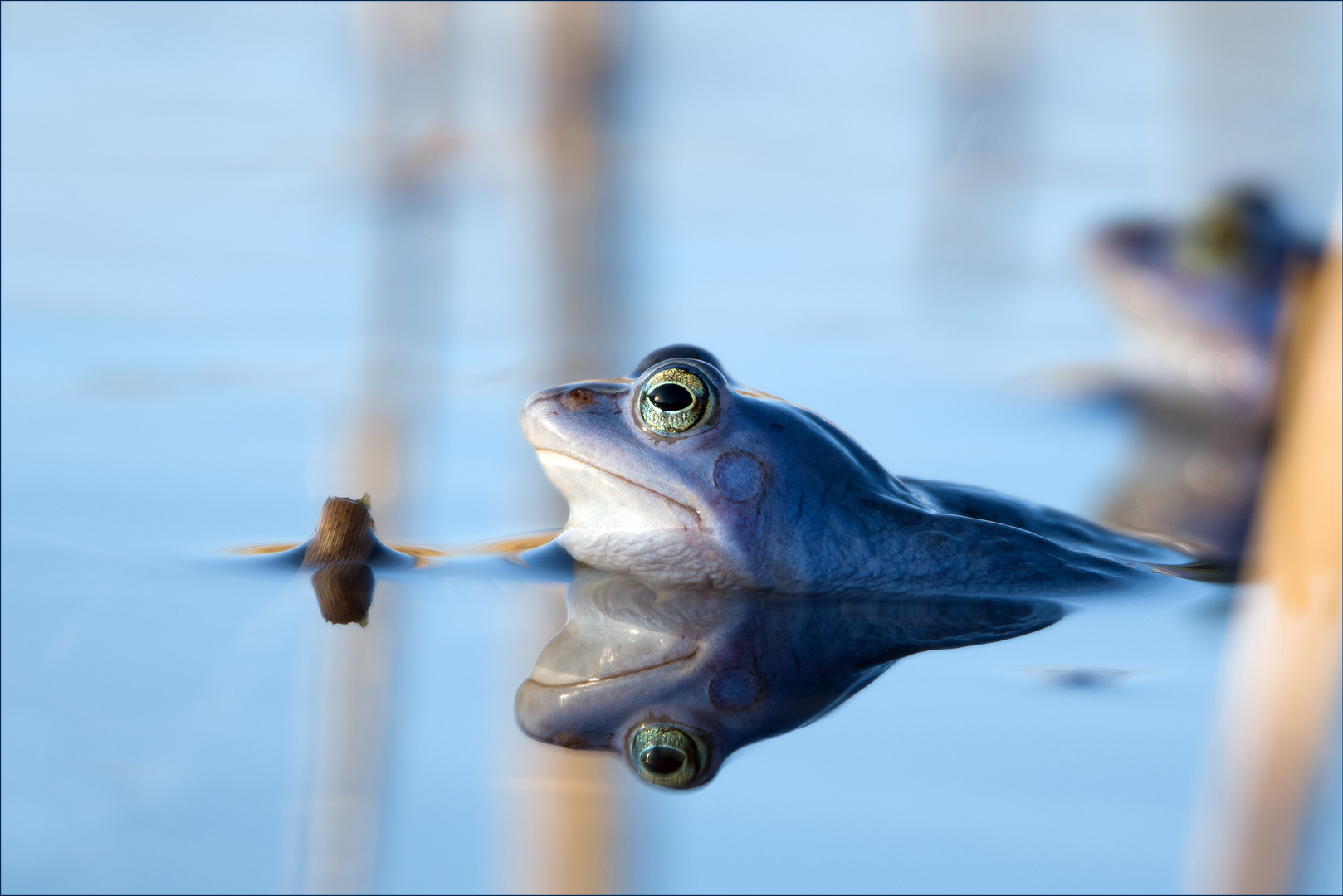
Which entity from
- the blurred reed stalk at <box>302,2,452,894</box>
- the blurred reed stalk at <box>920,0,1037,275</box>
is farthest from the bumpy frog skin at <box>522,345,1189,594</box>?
the blurred reed stalk at <box>920,0,1037,275</box>

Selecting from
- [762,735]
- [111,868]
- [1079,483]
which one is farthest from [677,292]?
[111,868]

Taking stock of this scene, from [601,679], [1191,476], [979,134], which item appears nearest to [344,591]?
[601,679]

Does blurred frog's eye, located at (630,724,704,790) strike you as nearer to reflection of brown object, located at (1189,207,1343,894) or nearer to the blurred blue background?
the blurred blue background

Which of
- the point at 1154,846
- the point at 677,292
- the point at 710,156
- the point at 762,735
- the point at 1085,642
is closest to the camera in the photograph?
the point at 1154,846

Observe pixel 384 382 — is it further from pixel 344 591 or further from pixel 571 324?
pixel 344 591

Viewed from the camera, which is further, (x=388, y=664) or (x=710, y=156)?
(x=710, y=156)

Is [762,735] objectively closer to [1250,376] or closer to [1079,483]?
[1079,483]
